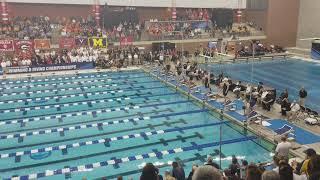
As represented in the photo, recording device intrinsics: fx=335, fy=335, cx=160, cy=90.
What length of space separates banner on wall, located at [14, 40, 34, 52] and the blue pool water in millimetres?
10368

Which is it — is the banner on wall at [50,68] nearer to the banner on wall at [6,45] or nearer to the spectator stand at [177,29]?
the banner on wall at [6,45]

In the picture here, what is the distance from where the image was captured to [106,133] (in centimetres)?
1012

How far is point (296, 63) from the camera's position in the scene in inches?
881

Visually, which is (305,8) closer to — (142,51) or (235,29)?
(235,29)

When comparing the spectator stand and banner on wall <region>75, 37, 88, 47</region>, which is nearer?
banner on wall <region>75, 37, 88, 47</region>

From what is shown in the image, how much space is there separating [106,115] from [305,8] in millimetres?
22537

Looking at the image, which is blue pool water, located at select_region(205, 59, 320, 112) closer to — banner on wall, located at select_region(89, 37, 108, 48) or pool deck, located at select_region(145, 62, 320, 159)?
pool deck, located at select_region(145, 62, 320, 159)

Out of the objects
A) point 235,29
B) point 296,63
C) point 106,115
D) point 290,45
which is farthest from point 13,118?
point 290,45

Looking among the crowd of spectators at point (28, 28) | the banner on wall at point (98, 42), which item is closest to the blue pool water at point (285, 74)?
the banner on wall at point (98, 42)

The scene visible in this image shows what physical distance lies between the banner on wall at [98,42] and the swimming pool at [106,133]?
5386mm

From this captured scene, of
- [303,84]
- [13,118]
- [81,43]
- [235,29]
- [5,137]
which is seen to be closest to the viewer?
[5,137]

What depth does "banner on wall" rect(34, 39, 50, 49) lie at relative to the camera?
65.5ft

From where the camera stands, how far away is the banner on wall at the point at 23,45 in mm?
19312

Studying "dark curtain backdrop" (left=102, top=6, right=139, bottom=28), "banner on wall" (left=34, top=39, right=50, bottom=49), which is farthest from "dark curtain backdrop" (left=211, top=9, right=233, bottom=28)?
"banner on wall" (left=34, top=39, right=50, bottom=49)
